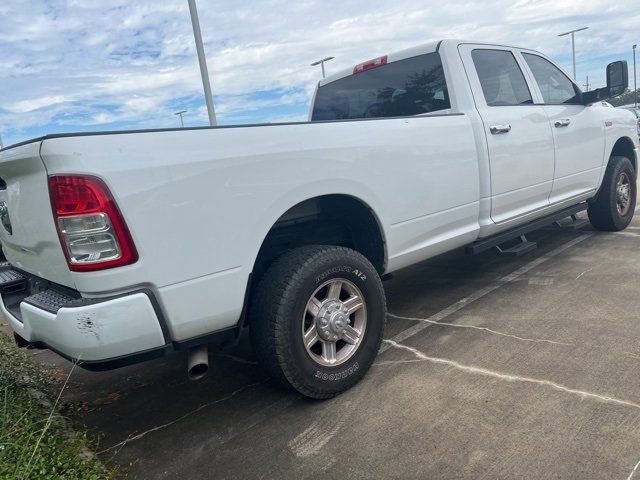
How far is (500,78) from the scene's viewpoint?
435 centimetres

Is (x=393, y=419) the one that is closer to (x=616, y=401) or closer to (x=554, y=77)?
(x=616, y=401)

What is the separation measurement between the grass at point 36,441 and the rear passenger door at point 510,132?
3154 mm

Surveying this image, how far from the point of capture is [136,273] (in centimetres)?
218

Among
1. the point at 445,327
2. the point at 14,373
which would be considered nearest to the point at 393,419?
the point at 445,327

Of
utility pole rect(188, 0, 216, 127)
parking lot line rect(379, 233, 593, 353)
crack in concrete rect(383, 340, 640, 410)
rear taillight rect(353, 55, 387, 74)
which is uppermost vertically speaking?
utility pole rect(188, 0, 216, 127)

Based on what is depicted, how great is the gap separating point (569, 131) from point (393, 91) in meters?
1.78

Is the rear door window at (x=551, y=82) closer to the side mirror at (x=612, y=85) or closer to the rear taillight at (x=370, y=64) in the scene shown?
the side mirror at (x=612, y=85)

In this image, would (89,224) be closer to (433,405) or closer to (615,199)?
(433,405)

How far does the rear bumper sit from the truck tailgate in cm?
16

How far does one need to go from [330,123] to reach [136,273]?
1349mm

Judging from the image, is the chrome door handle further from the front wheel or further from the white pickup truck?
the front wheel

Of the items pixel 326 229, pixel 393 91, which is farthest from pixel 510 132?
pixel 326 229

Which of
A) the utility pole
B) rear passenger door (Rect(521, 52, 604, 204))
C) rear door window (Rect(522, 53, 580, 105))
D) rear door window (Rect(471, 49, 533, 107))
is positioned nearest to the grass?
rear door window (Rect(471, 49, 533, 107))

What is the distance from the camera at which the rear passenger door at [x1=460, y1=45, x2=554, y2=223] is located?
3.94 m
